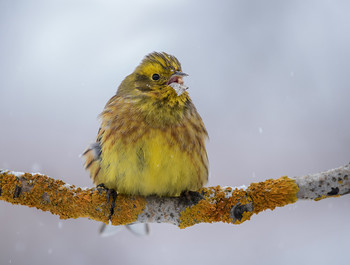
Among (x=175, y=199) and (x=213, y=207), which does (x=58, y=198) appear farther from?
(x=213, y=207)

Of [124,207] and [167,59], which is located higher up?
[167,59]

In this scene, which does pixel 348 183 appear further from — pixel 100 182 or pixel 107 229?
pixel 107 229

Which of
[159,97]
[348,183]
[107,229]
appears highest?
[159,97]

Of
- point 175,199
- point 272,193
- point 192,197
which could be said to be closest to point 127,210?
point 175,199

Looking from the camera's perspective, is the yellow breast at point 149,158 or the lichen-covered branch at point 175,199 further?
the yellow breast at point 149,158

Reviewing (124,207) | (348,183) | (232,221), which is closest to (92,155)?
(124,207)

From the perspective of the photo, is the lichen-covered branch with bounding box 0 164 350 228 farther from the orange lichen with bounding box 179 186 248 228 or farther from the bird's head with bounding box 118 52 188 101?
the bird's head with bounding box 118 52 188 101

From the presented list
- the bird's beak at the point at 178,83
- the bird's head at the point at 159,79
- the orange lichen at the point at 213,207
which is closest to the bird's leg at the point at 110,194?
the orange lichen at the point at 213,207

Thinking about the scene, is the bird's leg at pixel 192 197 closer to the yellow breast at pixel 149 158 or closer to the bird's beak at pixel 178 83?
the yellow breast at pixel 149 158
